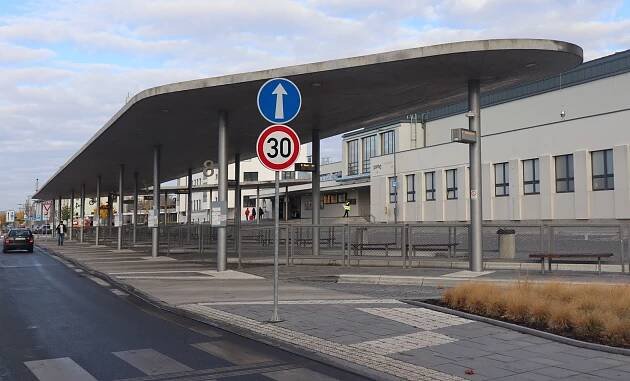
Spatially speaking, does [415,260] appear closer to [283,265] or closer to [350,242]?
[350,242]

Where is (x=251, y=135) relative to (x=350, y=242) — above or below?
above

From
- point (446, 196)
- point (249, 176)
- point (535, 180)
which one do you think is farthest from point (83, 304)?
point (249, 176)

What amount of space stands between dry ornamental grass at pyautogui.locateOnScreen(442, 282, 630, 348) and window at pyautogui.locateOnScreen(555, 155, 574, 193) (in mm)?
35291

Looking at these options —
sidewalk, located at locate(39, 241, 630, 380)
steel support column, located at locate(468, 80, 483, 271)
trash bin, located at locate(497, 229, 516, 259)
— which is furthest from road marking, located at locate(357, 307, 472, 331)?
trash bin, located at locate(497, 229, 516, 259)

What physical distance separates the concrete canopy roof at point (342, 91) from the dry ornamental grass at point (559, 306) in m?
6.16

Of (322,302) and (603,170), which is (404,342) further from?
(603,170)

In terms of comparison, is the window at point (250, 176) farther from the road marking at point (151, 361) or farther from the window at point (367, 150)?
the road marking at point (151, 361)

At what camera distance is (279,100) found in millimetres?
9688

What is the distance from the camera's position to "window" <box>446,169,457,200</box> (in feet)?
175

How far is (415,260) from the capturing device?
17.9 metres

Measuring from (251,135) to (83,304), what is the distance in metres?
15.3

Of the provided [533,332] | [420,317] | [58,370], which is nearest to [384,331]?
[420,317]

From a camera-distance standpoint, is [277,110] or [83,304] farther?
[83,304]

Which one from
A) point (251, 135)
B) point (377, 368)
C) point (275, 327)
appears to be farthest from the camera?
point (251, 135)
